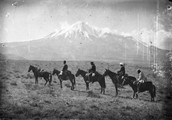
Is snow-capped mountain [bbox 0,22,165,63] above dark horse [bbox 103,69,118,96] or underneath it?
above

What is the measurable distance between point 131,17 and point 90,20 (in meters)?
1.73

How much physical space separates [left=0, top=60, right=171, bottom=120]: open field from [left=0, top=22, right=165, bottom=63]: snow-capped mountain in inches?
12.6

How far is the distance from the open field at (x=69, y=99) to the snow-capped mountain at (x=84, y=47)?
0.32m

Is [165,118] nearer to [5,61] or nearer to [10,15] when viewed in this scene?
[5,61]

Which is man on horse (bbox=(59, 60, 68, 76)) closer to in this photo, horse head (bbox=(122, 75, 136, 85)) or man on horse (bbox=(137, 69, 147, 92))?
horse head (bbox=(122, 75, 136, 85))

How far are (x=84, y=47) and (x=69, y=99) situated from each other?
221 cm

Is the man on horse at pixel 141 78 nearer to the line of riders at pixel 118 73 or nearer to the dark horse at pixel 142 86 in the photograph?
the line of riders at pixel 118 73

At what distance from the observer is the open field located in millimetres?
7707

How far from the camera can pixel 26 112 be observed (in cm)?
764

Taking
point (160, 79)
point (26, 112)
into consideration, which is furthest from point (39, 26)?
point (160, 79)

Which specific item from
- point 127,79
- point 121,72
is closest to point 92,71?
point 121,72

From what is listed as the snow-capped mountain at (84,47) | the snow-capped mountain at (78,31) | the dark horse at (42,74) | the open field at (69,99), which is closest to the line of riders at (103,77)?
the dark horse at (42,74)

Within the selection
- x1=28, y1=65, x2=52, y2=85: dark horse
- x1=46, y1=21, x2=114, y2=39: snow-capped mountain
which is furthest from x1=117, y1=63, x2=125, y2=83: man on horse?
x1=28, y1=65, x2=52, y2=85: dark horse

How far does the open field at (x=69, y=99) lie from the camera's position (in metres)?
7.71
